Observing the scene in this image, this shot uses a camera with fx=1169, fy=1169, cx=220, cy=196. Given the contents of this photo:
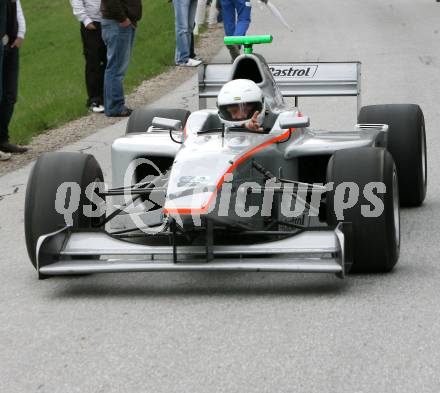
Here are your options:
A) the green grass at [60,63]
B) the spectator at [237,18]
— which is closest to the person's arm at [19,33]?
the green grass at [60,63]

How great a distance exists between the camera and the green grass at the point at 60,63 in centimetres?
1578

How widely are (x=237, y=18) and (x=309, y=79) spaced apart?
894cm

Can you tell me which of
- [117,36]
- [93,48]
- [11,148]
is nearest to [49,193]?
[11,148]

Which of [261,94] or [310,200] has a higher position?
[261,94]

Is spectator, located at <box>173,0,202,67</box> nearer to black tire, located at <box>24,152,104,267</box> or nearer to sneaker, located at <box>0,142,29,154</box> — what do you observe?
sneaker, located at <box>0,142,29,154</box>

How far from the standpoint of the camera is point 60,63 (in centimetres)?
2642

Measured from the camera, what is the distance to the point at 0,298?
700cm

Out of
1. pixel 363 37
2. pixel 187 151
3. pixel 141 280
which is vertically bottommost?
pixel 363 37

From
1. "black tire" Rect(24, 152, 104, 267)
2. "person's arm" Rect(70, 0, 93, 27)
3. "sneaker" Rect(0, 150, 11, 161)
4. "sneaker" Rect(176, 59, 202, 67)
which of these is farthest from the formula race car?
"sneaker" Rect(176, 59, 202, 67)

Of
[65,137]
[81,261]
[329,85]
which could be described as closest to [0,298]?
[81,261]

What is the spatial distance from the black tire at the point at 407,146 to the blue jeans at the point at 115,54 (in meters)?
5.71

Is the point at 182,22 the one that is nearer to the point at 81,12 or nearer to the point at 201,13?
the point at 81,12

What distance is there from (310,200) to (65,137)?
20.8 ft

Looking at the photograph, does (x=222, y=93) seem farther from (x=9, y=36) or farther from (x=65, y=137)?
(x=65, y=137)
